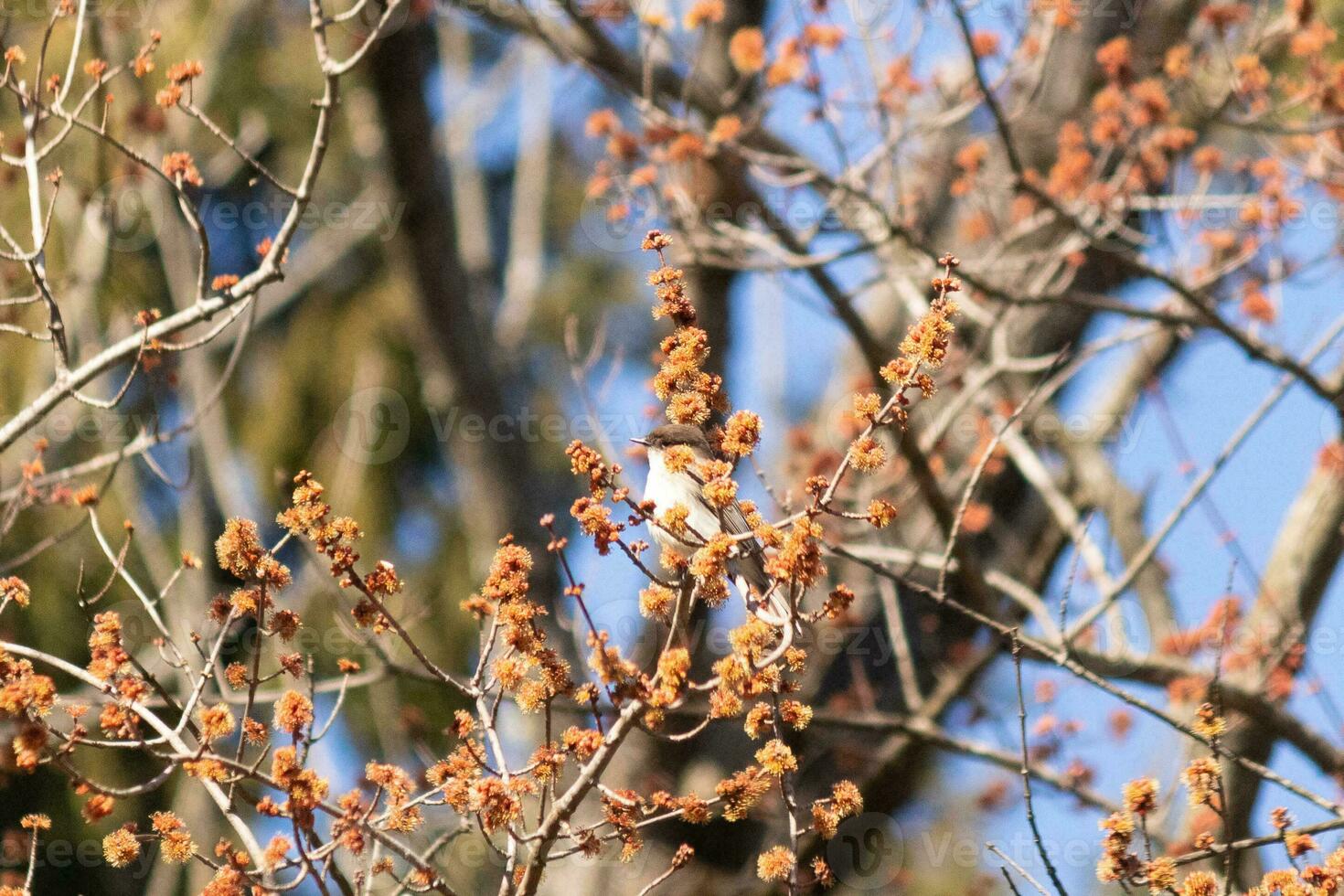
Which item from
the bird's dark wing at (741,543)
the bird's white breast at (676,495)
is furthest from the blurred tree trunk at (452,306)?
the bird's white breast at (676,495)

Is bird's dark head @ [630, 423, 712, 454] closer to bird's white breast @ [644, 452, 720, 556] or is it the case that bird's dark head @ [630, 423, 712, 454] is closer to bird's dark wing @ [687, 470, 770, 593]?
bird's white breast @ [644, 452, 720, 556]

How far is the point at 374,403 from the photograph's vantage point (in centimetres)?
1067

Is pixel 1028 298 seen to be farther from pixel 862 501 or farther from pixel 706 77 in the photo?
pixel 706 77

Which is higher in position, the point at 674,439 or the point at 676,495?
the point at 674,439

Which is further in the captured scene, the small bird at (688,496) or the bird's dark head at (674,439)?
the bird's dark head at (674,439)

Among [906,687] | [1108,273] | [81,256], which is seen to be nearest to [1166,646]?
[906,687]

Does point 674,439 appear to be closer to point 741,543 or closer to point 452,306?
point 741,543

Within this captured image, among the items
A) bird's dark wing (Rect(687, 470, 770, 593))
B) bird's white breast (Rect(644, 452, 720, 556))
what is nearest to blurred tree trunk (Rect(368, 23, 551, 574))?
bird's dark wing (Rect(687, 470, 770, 593))

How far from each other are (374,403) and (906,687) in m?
6.23

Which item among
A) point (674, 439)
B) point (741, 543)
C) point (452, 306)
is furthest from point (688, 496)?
point (452, 306)

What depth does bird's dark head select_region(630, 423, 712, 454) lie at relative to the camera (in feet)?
12.8

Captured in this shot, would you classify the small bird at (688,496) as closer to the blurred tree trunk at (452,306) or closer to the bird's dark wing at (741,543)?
the bird's dark wing at (741,543)

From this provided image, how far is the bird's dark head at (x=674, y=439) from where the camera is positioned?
3.90 metres

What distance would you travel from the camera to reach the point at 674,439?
3980mm
